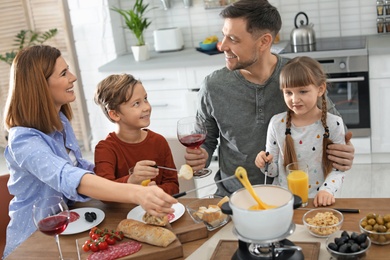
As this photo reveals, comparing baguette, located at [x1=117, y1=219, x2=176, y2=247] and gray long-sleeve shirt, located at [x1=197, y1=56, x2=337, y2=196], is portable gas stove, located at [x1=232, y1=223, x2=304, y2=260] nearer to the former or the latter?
baguette, located at [x1=117, y1=219, x2=176, y2=247]

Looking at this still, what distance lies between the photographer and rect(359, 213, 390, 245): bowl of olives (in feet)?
5.66

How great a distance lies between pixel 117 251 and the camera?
6.14 feet

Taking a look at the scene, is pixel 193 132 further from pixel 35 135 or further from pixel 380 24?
pixel 380 24

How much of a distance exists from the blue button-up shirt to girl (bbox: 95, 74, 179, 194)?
14 cm

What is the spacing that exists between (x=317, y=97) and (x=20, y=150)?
1.21 meters

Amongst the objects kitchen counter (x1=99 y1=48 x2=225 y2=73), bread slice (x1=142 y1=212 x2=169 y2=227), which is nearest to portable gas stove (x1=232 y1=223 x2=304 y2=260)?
bread slice (x1=142 y1=212 x2=169 y2=227)

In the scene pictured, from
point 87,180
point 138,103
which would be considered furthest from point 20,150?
point 138,103

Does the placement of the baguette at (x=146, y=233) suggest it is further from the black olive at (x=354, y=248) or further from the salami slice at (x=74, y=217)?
the black olive at (x=354, y=248)

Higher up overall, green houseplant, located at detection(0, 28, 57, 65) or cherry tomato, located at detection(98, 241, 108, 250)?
green houseplant, located at detection(0, 28, 57, 65)

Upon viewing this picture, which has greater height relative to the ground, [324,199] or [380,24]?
[380,24]

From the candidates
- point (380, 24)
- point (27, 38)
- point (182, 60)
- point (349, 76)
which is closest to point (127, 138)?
point (182, 60)

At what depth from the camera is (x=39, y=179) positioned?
232cm

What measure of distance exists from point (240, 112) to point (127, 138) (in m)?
0.52

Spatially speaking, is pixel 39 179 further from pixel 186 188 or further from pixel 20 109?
pixel 186 188
